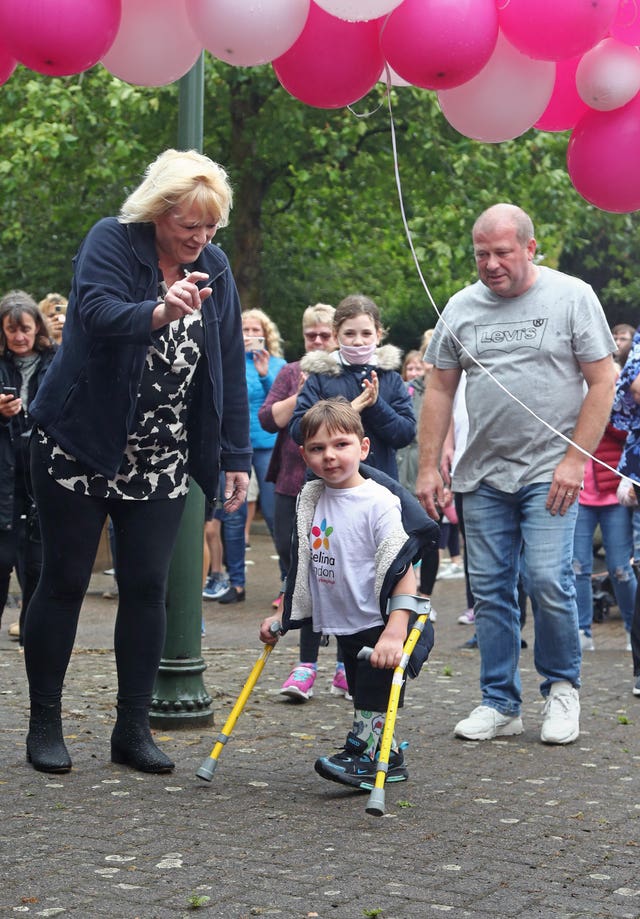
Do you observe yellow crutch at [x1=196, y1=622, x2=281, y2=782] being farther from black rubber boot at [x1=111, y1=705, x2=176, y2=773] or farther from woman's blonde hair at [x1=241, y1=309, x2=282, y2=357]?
woman's blonde hair at [x1=241, y1=309, x2=282, y2=357]

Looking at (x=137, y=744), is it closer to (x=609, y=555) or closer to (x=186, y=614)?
(x=186, y=614)

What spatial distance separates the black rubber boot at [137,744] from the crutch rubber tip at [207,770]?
22cm

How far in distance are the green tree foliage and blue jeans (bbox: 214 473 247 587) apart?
5.68 metres

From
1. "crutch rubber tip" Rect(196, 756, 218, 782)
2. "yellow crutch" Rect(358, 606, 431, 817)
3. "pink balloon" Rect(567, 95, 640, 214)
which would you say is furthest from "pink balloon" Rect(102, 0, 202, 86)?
"crutch rubber tip" Rect(196, 756, 218, 782)

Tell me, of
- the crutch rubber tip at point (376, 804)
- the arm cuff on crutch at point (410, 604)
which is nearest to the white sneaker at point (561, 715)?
the arm cuff on crutch at point (410, 604)

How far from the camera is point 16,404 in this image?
7328 mm

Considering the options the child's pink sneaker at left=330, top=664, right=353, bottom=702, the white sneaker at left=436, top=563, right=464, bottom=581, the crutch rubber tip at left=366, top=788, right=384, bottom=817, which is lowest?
the crutch rubber tip at left=366, top=788, right=384, bottom=817

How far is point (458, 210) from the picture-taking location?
59.0ft

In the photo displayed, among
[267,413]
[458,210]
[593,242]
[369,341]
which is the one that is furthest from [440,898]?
[593,242]

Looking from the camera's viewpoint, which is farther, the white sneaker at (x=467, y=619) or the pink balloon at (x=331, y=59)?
the white sneaker at (x=467, y=619)

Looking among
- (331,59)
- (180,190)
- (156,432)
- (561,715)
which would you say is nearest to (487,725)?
(561,715)

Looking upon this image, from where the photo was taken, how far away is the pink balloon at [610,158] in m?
4.98

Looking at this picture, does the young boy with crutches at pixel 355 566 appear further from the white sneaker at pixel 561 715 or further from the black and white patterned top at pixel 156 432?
the white sneaker at pixel 561 715

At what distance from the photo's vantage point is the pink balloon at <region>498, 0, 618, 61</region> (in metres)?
4.49
